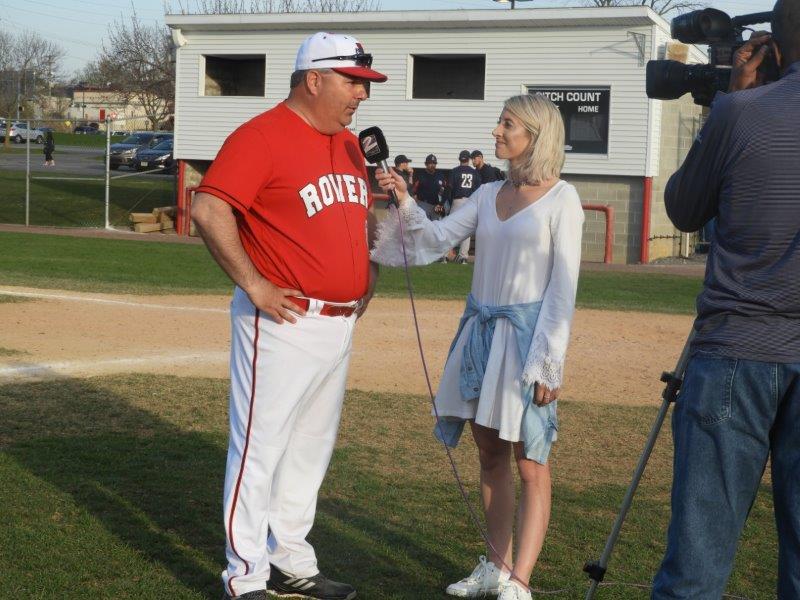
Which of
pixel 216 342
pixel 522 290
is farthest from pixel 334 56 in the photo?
pixel 216 342

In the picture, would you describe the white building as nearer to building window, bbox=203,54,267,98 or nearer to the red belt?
building window, bbox=203,54,267,98

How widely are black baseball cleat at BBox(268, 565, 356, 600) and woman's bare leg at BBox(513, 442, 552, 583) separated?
74 cm

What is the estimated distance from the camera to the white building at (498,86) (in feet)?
79.9

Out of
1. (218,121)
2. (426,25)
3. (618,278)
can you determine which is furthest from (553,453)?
(218,121)

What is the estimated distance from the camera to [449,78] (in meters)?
29.1

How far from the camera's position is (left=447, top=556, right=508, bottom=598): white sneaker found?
4.66m

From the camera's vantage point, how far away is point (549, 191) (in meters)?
4.39

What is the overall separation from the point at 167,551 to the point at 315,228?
1.82 meters

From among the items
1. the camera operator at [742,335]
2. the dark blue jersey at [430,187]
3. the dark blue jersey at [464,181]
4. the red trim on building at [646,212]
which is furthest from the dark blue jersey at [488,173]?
the camera operator at [742,335]

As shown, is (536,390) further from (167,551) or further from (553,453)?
(553,453)

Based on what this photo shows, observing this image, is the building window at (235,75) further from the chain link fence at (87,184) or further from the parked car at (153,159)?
the parked car at (153,159)

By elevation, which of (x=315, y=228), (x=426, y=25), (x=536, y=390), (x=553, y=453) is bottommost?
(x=553, y=453)

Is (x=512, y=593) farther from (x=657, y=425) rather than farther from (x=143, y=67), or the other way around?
(x=143, y=67)

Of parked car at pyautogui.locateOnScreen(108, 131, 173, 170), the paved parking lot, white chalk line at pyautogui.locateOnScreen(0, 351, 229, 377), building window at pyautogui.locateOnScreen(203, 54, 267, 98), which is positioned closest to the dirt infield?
white chalk line at pyautogui.locateOnScreen(0, 351, 229, 377)
